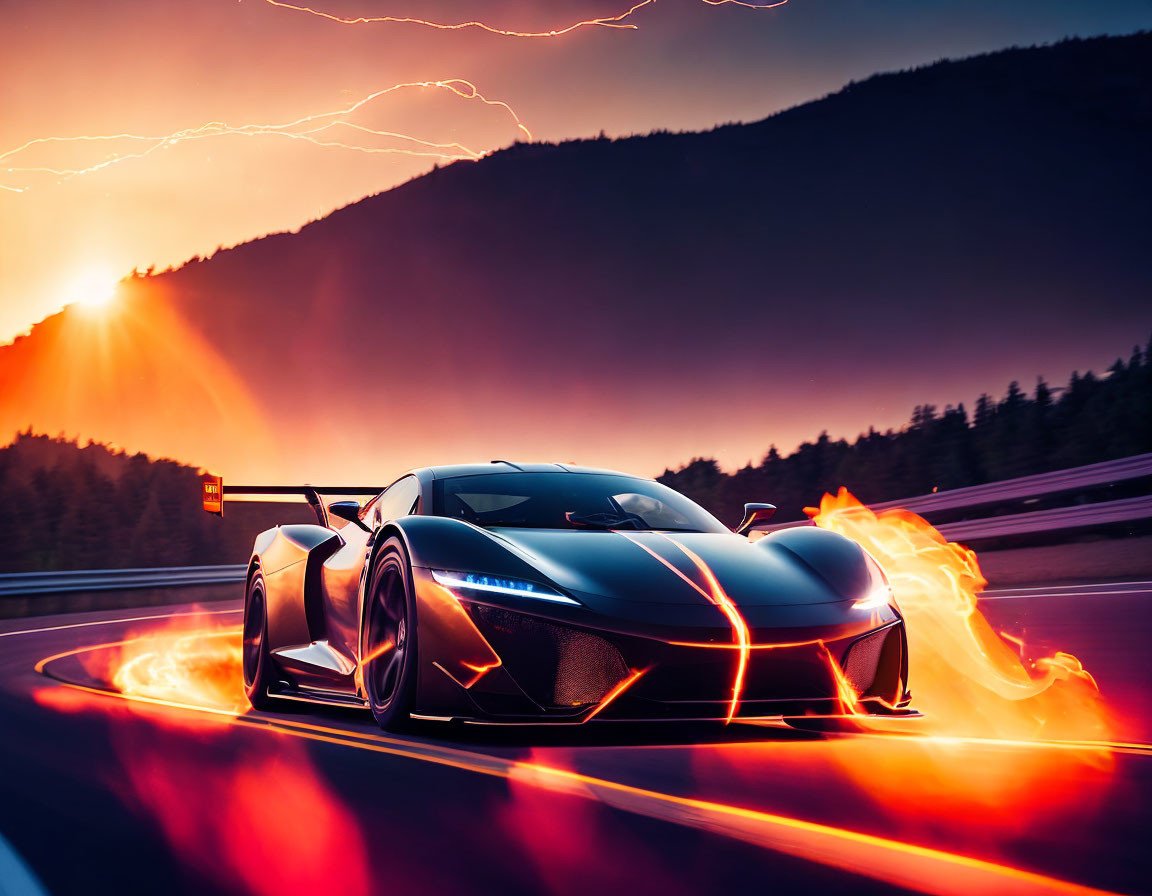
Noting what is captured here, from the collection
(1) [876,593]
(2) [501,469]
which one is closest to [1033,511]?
(2) [501,469]

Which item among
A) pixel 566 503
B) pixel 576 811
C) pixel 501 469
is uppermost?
pixel 501 469

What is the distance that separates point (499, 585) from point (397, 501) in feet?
6.61

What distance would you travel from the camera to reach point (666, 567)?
4.79 meters

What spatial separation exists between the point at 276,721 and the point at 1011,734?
12.1 feet

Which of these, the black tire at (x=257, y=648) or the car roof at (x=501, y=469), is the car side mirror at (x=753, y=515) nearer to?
the car roof at (x=501, y=469)

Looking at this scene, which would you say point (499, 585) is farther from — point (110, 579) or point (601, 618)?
point (110, 579)

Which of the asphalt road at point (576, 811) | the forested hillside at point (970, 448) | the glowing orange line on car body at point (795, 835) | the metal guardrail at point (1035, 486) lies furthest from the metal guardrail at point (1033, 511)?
the glowing orange line on car body at point (795, 835)

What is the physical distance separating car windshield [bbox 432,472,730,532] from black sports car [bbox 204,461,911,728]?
14 mm

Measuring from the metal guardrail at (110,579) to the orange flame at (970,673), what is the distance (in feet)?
45.2

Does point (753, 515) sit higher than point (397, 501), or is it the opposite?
point (397, 501)

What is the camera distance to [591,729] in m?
4.56

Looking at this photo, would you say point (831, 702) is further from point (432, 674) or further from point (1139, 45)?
point (1139, 45)

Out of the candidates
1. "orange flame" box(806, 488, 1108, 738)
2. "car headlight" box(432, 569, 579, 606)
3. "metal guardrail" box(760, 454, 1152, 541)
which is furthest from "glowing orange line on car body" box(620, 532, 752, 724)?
"metal guardrail" box(760, 454, 1152, 541)

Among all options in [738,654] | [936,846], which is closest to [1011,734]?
[738,654]
